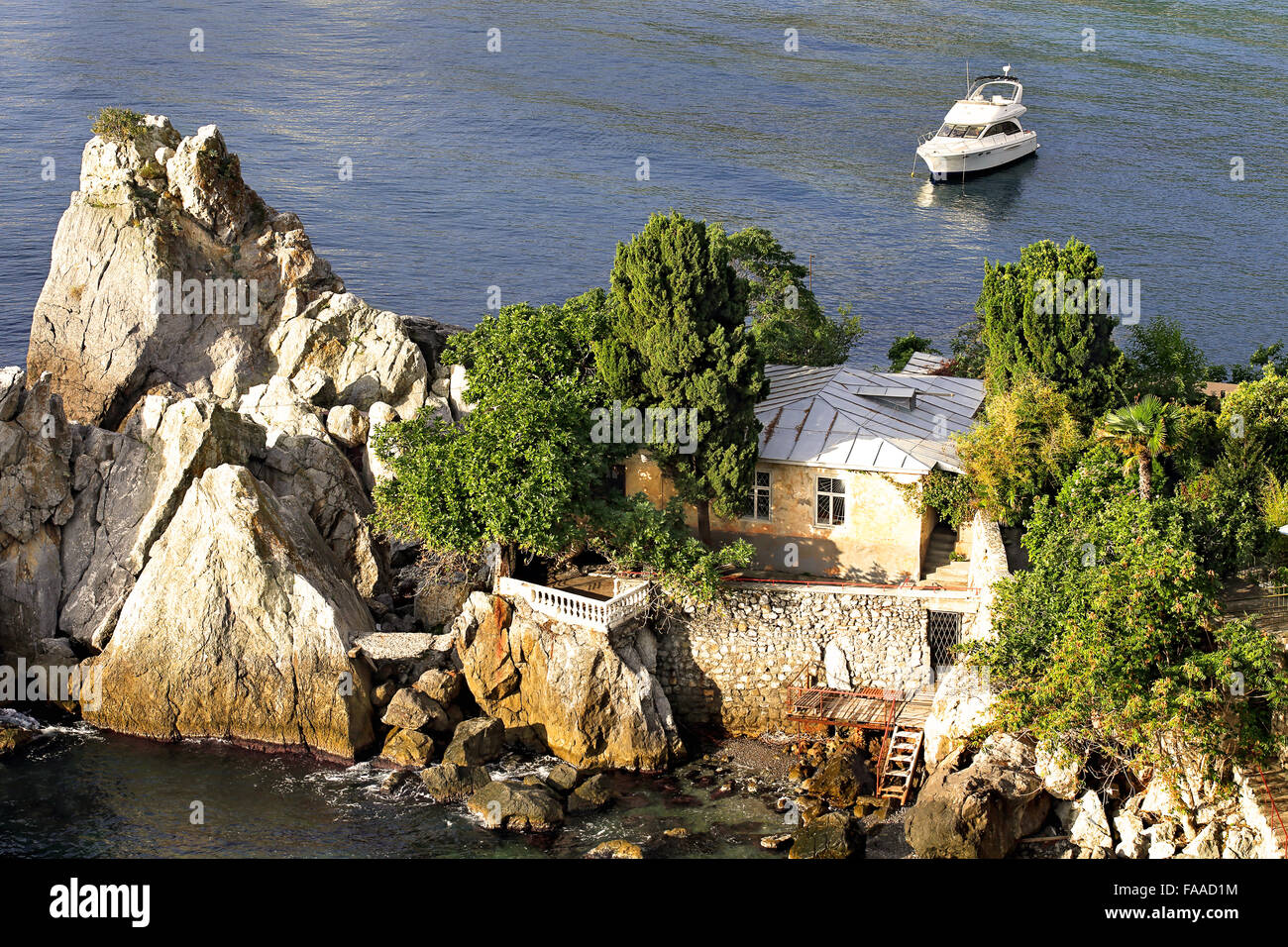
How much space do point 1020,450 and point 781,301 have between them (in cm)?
1738

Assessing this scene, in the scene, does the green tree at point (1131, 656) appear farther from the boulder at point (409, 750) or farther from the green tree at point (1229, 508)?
the boulder at point (409, 750)

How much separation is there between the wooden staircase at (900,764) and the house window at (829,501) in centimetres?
835

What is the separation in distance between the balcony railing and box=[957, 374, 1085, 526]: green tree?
36.7 feet

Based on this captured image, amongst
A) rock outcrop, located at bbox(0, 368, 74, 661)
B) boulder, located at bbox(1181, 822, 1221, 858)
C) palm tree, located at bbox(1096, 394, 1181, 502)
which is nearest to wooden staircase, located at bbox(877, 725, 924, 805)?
boulder, located at bbox(1181, 822, 1221, 858)

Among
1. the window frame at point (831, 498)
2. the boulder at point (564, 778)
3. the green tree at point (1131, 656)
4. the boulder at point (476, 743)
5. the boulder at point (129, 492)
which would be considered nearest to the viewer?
the green tree at point (1131, 656)

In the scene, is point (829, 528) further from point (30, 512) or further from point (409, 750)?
point (30, 512)

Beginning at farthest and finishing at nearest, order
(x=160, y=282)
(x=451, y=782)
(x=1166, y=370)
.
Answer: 1. (x=160, y=282)
2. (x=1166, y=370)
3. (x=451, y=782)

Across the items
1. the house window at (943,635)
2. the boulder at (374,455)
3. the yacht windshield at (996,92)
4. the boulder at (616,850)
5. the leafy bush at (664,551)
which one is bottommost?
the boulder at (616,850)

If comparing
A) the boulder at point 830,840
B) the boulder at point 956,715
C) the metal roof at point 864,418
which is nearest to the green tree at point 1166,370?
the metal roof at point 864,418

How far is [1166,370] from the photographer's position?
166ft

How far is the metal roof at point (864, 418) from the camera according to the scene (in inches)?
1736

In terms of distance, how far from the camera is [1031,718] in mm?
33875

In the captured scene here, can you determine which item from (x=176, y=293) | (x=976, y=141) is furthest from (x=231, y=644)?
(x=976, y=141)

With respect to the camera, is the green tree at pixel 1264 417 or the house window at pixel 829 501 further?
the house window at pixel 829 501
